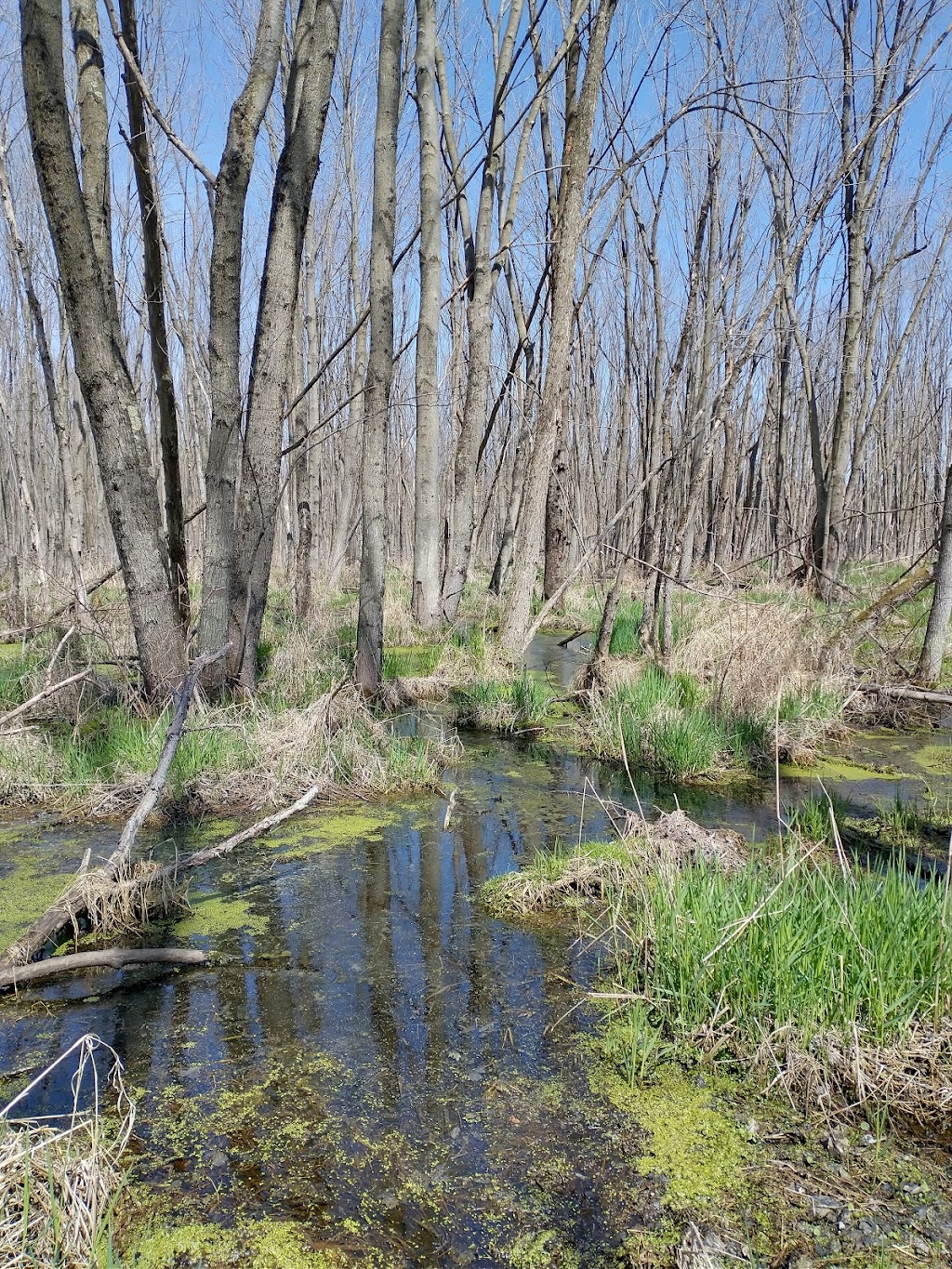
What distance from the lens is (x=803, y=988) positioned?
2.45m

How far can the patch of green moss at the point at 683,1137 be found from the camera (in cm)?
203

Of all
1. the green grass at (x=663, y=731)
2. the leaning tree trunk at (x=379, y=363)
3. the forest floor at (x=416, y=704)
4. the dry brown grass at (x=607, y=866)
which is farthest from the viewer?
the leaning tree trunk at (x=379, y=363)

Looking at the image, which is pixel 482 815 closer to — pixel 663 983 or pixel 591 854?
pixel 591 854

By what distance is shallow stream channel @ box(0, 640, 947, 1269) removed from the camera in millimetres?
1945

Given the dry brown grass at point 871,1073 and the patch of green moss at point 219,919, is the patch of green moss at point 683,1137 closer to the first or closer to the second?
the dry brown grass at point 871,1073

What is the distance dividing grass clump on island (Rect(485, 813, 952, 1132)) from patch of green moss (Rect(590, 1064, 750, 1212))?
2.7 inches

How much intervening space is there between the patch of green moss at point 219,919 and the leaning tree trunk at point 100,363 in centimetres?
214

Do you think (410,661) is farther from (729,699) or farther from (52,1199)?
(52,1199)

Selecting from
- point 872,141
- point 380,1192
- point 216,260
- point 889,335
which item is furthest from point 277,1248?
point 889,335

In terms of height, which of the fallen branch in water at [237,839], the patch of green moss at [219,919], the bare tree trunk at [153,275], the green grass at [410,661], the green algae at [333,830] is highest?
the bare tree trunk at [153,275]

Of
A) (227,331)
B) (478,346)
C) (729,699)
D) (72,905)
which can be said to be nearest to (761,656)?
(729,699)

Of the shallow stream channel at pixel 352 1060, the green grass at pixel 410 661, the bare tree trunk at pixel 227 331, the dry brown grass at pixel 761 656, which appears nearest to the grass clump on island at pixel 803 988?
the shallow stream channel at pixel 352 1060

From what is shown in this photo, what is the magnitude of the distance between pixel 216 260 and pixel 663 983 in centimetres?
516

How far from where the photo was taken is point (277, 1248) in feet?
6.08
